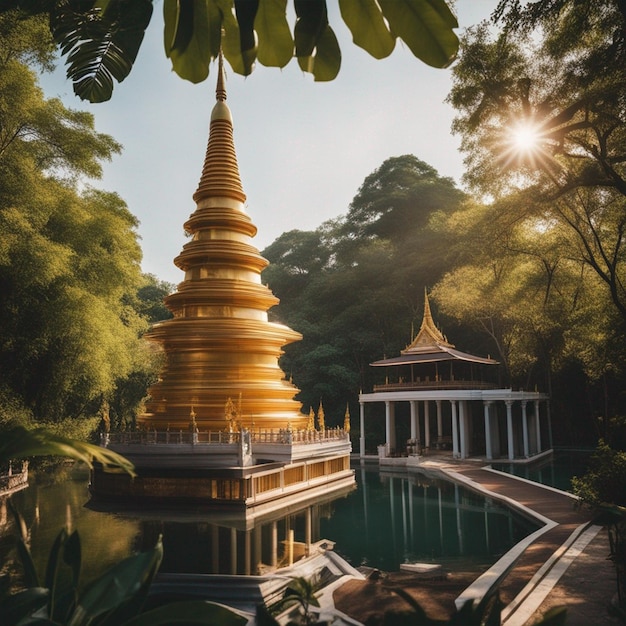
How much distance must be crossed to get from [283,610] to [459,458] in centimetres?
2231

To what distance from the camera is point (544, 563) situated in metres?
9.13

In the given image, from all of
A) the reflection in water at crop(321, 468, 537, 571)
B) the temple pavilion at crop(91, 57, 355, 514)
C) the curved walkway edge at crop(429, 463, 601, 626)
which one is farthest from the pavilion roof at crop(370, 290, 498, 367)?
the temple pavilion at crop(91, 57, 355, 514)

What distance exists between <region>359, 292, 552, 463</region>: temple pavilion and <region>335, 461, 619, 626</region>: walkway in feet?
37.1

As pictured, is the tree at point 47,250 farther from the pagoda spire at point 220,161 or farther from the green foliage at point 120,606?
the green foliage at point 120,606

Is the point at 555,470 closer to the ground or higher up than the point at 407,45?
closer to the ground

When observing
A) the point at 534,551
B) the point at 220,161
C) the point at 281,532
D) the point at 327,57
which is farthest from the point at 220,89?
the point at 327,57

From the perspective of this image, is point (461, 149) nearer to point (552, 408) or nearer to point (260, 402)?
point (260, 402)

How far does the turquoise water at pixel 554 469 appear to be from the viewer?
2161cm

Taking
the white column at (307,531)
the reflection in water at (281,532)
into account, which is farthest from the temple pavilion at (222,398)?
the white column at (307,531)

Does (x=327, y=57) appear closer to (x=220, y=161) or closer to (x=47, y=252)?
(x=47, y=252)

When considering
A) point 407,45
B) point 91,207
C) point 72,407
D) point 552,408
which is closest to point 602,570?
point 407,45

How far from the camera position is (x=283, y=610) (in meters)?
7.30

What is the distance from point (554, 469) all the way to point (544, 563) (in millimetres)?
18364

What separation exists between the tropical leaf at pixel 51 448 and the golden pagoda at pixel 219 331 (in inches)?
601
